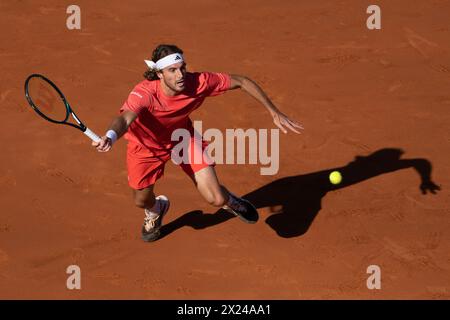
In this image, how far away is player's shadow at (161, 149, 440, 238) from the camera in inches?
303

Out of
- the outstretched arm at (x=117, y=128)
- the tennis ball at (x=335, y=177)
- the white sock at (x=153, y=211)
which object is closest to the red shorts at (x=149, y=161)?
the white sock at (x=153, y=211)

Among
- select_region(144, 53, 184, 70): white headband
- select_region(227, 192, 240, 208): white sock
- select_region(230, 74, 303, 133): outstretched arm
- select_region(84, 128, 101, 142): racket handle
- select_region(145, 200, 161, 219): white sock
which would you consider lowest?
select_region(145, 200, 161, 219): white sock

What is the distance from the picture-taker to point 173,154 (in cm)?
702

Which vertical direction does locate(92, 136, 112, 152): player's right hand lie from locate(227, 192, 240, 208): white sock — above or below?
above

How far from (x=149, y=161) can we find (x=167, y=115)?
539mm

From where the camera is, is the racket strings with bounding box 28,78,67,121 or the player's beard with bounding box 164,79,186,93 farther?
the racket strings with bounding box 28,78,67,121

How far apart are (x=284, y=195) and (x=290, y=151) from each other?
76 centimetres

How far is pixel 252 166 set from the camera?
849 cm

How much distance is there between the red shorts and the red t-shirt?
3.0 inches

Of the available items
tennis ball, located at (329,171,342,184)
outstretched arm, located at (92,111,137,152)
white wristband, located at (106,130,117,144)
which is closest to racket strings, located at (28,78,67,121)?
outstretched arm, located at (92,111,137,152)

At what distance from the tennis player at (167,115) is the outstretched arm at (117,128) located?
0.03ft

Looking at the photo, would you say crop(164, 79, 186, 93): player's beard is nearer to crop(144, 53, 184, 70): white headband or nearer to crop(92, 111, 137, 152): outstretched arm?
crop(144, 53, 184, 70): white headband

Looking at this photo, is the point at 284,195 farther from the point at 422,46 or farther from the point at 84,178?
the point at 422,46

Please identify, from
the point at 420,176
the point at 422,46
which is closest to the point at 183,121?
the point at 420,176
